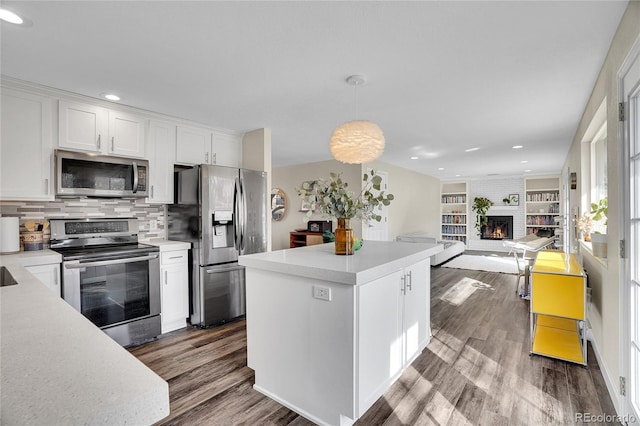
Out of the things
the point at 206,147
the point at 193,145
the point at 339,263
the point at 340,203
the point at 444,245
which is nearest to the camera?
the point at 339,263

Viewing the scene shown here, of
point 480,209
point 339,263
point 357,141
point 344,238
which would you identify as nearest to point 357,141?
point 357,141

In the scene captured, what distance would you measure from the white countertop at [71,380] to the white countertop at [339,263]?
1124 millimetres

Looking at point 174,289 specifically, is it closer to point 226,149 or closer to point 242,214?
point 242,214

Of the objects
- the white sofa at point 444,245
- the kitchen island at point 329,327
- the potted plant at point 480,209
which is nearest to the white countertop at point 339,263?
the kitchen island at point 329,327

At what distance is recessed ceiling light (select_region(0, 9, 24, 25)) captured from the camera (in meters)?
1.75

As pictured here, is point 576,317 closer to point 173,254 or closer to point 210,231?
point 210,231

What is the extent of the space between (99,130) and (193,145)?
0.96m

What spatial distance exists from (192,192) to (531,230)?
377 inches

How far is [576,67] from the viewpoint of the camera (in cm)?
244

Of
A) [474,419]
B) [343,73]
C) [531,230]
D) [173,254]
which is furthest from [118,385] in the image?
[531,230]

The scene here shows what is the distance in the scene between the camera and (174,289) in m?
3.41

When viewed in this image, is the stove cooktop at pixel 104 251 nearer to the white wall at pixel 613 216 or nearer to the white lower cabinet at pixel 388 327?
the white lower cabinet at pixel 388 327

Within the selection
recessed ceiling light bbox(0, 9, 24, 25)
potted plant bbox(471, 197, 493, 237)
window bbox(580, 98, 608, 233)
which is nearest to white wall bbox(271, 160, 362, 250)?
window bbox(580, 98, 608, 233)

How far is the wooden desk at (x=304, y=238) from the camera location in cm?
647
